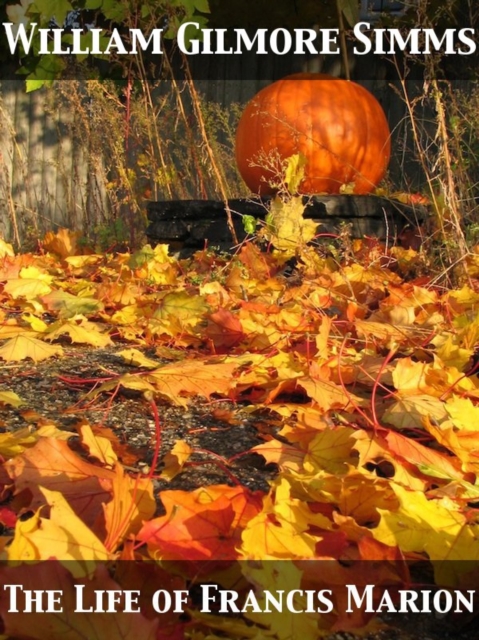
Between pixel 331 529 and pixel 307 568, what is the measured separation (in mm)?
91

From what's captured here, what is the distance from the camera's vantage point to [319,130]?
3842 mm

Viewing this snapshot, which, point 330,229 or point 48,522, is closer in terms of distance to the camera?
point 48,522

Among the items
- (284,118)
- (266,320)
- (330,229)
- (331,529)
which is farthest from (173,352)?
(284,118)

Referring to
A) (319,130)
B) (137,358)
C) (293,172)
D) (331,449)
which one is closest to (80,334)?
(137,358)

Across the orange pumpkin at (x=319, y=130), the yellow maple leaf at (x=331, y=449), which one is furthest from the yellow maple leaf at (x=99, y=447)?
the orange pumpkin at (x=319, y=130)

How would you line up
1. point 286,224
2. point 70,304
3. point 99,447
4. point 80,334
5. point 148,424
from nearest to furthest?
point 99,447, point 148,424, point 80,334, point 70,304, point 286,224

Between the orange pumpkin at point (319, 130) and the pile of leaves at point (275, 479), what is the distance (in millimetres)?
1787

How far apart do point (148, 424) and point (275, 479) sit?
0.39m

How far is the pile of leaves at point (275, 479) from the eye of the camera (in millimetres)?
805

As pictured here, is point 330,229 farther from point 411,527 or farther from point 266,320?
point 411,527

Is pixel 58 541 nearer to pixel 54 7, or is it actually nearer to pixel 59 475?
pixel 59 475

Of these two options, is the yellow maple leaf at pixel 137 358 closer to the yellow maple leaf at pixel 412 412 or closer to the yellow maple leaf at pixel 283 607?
the yellow maple leaf at pixel 412 412

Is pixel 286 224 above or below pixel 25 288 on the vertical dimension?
above

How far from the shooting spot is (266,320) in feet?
6.69
